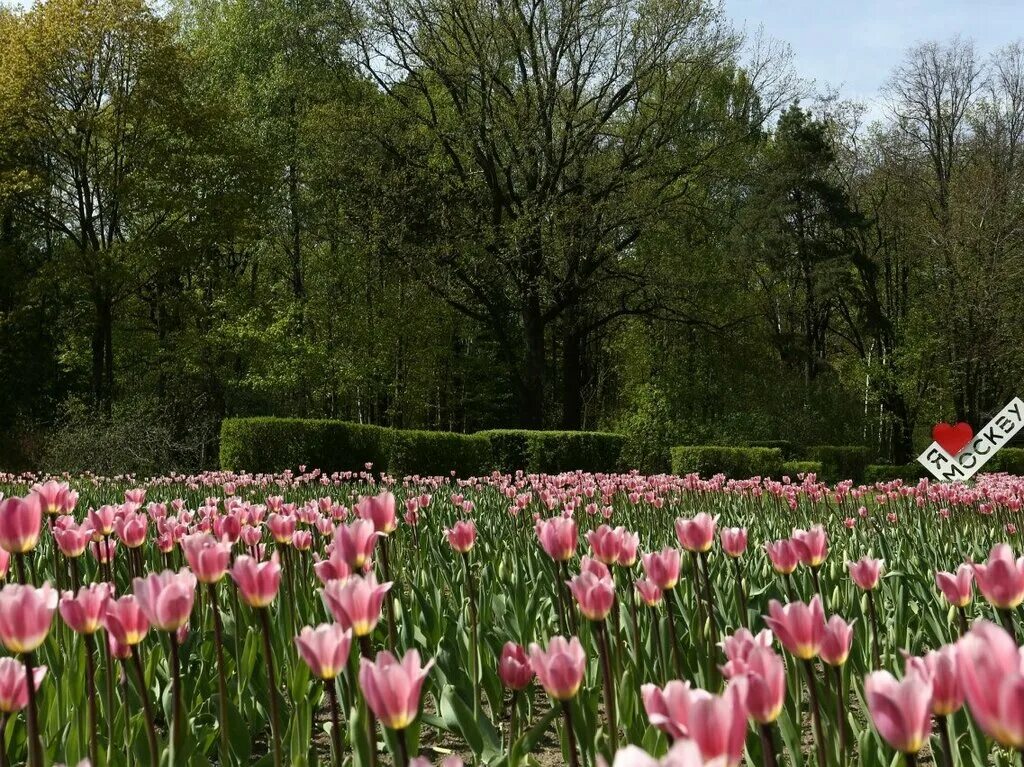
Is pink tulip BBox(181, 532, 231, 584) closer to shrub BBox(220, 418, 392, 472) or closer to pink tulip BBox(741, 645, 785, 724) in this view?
pink tulip BBox(741, 645, 785, 724)

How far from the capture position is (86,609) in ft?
5.84

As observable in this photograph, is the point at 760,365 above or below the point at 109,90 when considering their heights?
below

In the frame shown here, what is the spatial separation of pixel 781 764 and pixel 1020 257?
2826 cm

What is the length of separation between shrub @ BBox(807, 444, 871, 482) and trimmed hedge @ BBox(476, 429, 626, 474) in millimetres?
8517

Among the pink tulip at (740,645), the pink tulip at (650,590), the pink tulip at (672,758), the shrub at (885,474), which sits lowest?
the shrub at (885,474)

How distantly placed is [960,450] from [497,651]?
678 centimetres

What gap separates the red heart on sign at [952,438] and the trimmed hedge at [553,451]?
8.53 meters

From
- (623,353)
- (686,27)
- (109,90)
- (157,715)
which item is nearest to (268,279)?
(109,90)

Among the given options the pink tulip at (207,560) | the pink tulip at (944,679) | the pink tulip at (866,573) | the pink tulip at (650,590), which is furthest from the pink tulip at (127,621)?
the pink tulip at (866,573)

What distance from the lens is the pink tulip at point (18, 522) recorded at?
6.95ft

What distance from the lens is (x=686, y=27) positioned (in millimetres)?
22906

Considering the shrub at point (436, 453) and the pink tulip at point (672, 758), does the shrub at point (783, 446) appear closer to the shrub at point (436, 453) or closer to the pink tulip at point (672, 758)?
the shrub at point (436, 453)

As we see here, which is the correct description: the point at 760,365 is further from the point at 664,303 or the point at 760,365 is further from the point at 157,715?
the point at 157,715

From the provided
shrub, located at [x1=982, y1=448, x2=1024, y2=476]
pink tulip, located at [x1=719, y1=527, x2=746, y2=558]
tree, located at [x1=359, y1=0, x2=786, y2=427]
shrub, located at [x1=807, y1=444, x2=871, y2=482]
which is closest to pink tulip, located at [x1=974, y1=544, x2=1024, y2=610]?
pink tulip, located at [x1=719, y1=527, x2=746, y2=558]
